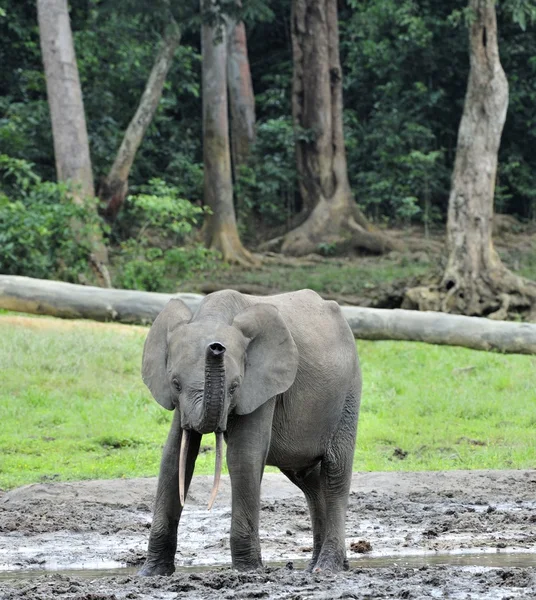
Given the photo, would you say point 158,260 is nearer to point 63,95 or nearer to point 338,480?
point 63,95

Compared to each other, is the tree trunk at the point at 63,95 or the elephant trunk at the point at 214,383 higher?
the tree trunk at the point at 63,95

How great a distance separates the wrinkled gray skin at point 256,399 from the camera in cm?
594

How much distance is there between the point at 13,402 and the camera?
12.2 metres

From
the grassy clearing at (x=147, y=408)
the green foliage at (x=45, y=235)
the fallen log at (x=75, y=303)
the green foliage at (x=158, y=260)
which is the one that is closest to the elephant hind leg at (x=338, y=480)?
the grassy clearing at (x=147, y=408)

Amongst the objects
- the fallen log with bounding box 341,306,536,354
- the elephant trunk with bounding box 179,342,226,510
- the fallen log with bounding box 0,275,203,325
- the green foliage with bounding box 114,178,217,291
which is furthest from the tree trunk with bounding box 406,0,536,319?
the elephant trunk with bounding box 179,342,226,510

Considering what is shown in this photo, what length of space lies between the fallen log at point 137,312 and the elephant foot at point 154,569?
346 inches

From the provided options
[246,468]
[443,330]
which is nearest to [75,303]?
[443,330]

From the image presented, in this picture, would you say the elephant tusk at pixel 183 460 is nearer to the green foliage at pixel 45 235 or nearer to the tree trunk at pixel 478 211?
the green foliage at pixel 45 235

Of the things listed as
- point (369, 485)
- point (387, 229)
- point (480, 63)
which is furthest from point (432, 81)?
point (369, 485)

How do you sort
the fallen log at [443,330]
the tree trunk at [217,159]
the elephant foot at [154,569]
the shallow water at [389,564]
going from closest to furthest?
the elephant foot at [154,569]
the shallow water at [389,564]
the fallen log at [443,330]
the tree trunk at [217,159]

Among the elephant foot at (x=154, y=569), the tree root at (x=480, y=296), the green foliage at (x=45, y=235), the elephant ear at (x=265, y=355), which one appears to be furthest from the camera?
the tree root at (x=480, y=296)

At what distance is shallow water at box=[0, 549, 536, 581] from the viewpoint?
6.90m

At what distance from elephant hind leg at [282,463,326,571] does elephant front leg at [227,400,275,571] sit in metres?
0.92

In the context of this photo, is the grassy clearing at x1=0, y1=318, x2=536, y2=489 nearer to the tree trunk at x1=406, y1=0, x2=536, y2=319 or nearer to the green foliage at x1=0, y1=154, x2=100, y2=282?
the tree trunk at x1=406, y1=0, x2=536, y2=319
